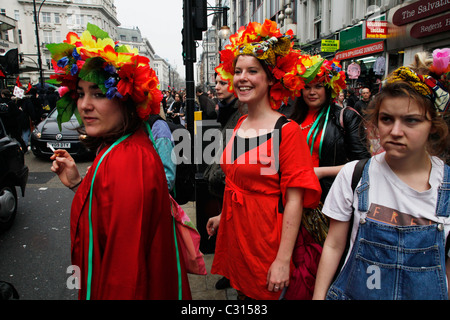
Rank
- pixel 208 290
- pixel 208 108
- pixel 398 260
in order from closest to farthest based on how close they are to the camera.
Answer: pixel 398 260
pixel 208 290
pixel 208 108

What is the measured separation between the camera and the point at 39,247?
4.27 m

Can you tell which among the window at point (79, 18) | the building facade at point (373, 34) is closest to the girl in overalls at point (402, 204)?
the building facade at point (373, 34)

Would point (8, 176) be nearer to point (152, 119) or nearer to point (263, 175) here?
point (152, 119)

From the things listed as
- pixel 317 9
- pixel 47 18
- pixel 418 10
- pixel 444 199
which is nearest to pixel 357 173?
pixel 444 199

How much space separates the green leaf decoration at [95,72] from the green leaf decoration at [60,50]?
233mm

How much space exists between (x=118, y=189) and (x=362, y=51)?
14930 millimetres

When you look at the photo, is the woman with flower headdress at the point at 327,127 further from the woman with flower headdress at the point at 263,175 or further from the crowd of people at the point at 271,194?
the crowd of people at the point at 271,194

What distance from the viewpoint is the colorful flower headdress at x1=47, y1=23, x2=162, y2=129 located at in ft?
5.33

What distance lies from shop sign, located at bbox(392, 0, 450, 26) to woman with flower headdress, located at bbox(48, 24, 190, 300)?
36.6 ft

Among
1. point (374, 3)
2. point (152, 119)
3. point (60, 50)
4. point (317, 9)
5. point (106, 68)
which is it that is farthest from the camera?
point (317, 9)

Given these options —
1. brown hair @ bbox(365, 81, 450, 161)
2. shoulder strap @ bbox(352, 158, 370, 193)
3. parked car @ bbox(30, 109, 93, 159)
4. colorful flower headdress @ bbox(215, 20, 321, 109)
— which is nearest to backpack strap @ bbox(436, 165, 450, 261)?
brown hair @ bbox(365, 81, 450, 161)

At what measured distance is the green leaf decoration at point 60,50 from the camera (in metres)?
1.73

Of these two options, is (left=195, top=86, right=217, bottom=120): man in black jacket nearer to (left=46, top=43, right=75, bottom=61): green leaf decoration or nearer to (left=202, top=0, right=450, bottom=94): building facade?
(left=46, top=43, right=75, bottom=61): green leaf decoration

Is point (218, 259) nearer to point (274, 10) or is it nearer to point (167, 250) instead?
point (167, 250)
